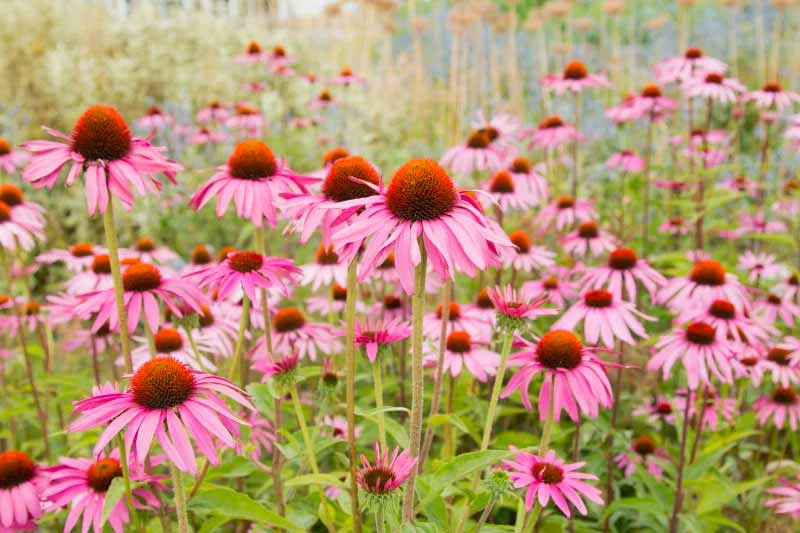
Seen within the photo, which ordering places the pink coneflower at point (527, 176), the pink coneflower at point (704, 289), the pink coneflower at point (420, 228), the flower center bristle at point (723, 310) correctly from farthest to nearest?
the pink coneflower at point (527, 176) → the pink coneflower at point (704, 289) → the flower center bristle at point (723, 310) → the pink coneflower at point (420, 228)

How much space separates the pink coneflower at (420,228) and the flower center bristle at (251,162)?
53cm

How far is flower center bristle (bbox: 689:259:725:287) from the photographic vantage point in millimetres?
2412

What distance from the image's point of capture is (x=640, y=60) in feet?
31.6

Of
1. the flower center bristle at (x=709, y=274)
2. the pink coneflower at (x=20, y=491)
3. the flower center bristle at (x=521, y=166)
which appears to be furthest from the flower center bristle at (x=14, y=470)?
the flower center bristle at (x=521, y=166)

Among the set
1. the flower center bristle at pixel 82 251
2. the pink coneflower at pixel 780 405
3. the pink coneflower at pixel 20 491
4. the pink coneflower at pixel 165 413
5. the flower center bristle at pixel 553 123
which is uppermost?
the flower center bristle at pixel 553 123

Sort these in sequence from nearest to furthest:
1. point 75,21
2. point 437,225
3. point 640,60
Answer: point 437,225 < point 75,21 < point 640,60

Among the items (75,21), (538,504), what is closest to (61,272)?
(75,21)

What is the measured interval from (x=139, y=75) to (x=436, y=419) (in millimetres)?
5232

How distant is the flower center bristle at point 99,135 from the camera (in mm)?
1379

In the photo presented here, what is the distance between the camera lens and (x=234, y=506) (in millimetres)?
1400

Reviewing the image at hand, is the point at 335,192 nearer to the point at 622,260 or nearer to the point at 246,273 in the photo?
the point at 246,273

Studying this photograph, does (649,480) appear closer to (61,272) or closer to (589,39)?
(61,272)

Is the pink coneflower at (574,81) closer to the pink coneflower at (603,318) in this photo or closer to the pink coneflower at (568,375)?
the pink coneflower at (603,318)

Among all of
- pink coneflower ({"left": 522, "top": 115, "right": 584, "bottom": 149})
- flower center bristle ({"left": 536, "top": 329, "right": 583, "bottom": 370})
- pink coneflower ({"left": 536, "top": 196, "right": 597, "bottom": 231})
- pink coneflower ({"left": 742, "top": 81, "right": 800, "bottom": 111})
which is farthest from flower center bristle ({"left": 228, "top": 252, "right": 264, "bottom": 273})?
pink coneflower ({"left": 742, "top": 81, "right": 800, "bottom": 111})
